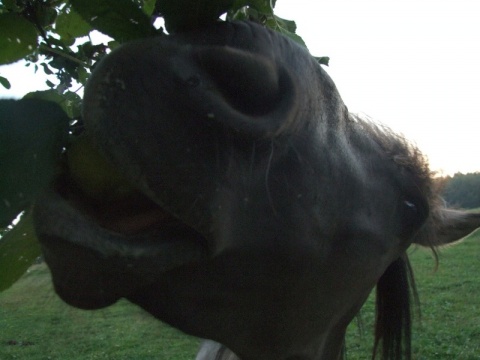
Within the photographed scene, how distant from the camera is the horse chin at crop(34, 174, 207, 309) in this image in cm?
57

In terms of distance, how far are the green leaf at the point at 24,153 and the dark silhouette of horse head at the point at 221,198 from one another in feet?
0.07

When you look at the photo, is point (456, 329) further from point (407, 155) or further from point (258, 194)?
point (258, 194)

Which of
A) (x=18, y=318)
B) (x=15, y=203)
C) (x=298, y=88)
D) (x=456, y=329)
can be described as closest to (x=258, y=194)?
(x=298, y=88)

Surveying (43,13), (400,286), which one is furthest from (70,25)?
(400,286)

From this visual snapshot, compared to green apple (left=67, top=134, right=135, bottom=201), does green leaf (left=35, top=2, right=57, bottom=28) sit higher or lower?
higher

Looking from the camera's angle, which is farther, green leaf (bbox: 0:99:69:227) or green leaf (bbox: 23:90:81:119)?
green leaf (bbox: 23:90:81:119)

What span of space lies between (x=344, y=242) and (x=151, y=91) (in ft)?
1.57

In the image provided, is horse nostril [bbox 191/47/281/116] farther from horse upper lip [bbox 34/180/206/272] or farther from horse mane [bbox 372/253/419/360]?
horse mane [bbox 372/253/419/360]

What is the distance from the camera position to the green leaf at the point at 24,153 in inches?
23.7

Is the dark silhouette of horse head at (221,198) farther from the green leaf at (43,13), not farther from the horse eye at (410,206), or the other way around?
the green leaf at (43,13)

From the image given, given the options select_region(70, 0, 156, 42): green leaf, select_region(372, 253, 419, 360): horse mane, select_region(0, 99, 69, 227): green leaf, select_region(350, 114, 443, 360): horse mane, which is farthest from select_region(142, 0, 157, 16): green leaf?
select_region(372, 253, 419, 360): horse mane

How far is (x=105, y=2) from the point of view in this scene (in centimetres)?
66

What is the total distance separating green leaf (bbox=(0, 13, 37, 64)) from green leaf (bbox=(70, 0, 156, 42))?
4.3 inches

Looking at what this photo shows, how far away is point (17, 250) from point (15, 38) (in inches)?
10.8
